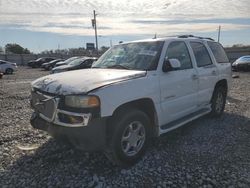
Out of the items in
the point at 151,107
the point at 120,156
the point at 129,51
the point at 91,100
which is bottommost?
the point at 120,156

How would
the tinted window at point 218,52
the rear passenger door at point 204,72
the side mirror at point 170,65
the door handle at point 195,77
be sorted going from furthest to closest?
the tinted window at point 218,52 → the rear passenger door at point 204,72 → the door handle at point 195,77 → the side mirror at point 170,65

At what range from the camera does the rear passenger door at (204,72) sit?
572 cm

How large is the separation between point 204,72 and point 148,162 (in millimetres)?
2509

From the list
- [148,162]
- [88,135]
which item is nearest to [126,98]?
[88,135]

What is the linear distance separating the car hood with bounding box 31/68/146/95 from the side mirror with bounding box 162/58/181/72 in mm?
466

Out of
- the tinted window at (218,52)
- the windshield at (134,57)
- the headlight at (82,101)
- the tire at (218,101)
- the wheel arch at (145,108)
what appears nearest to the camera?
the headlight at (82,101)

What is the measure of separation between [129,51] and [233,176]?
2689 millimetres

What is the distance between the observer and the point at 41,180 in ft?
12.4

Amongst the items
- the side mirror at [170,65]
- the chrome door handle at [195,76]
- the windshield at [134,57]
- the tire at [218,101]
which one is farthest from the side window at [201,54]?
the side mirror at [170,65]

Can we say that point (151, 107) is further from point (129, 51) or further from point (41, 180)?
point (41, 180)

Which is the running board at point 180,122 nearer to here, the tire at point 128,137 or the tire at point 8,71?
the tire at point 128,137

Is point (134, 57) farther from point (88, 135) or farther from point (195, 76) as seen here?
point (88, 135)

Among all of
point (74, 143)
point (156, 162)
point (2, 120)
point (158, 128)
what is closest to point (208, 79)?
point (158, 128)

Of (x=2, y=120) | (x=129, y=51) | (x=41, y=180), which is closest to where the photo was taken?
(x=41, y=180)
